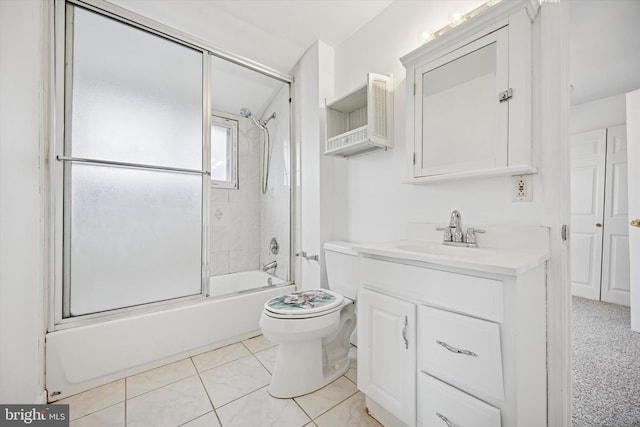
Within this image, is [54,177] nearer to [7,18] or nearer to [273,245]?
[7,18]

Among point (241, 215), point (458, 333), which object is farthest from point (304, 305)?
point (241, 215)

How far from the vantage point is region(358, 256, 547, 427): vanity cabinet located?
760 millimetres

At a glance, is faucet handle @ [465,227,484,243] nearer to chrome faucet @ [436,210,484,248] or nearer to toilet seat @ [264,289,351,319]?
chrome faucet @ [436,210,484,248]

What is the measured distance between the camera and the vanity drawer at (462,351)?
771mm

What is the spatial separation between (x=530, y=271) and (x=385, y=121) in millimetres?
1143

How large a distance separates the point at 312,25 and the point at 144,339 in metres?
2.44

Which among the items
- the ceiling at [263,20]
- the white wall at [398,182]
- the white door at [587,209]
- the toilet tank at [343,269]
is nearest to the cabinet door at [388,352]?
the toilet tank at [343,269]

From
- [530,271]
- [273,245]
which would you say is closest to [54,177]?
[273,245]

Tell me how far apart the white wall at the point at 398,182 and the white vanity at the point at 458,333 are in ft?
0.42

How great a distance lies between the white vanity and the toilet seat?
25cm

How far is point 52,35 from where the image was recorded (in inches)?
52.4

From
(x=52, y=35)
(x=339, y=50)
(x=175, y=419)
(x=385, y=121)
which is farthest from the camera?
(x=339, y=50)

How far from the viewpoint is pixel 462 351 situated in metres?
0.83

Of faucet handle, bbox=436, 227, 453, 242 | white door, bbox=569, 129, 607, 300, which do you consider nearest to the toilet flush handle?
faucet handle, bbox=436, 227, 453, 242
